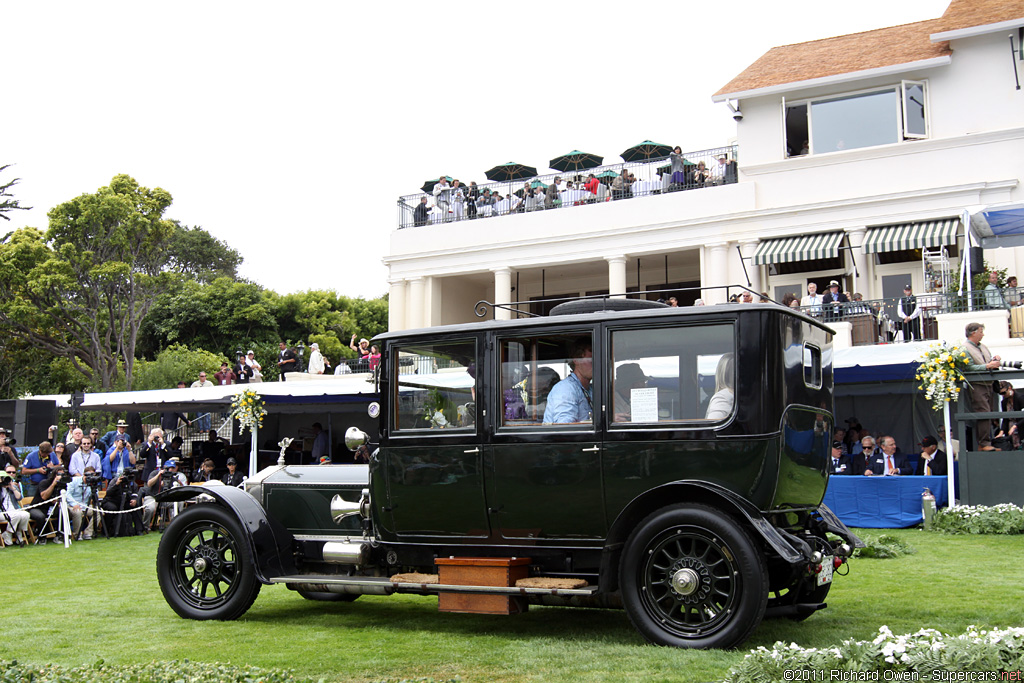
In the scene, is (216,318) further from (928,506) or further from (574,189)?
(928,506)

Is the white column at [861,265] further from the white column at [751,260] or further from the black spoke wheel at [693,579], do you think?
the black spoke wheel at [693,579]

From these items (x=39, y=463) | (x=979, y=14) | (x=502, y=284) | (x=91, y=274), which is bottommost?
(x=39, y=463)

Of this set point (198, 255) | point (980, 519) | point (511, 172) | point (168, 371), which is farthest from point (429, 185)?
point (198, 255)

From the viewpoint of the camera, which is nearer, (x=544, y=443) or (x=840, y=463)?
(x=544, y=443)

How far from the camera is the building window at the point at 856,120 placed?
24.8 m

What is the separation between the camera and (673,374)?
6.40 m

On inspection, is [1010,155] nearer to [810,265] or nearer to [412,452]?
[810,265]

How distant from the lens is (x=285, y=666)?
5.83 m

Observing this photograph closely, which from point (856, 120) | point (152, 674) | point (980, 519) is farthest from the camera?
point (856, 120)

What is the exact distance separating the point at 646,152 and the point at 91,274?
72.3ft

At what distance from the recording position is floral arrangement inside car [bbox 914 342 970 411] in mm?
13586

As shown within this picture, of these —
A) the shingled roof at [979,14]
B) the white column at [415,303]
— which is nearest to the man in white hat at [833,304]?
the shingled roof at [979,14]

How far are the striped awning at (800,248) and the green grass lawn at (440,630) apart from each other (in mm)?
15299

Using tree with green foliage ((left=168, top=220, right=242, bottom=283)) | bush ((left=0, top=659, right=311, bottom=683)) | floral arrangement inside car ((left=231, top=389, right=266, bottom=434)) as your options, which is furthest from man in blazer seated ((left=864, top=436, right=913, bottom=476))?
tree with green foliage ((left=168, top=220, right=242, bottom=283))
